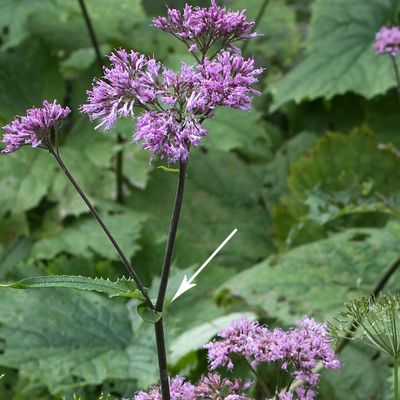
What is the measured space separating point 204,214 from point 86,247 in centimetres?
76

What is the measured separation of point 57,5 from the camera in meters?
3.89

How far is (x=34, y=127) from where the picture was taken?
1279mm

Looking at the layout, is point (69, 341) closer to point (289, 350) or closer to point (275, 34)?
point (289, 350)

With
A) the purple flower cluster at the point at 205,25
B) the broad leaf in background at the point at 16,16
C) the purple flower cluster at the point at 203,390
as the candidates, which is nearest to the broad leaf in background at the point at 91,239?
the broad leaf in background at the point at 16,16

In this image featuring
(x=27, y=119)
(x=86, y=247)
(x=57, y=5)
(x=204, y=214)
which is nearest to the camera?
(x=27, y=119)

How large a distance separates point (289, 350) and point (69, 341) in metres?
1.62

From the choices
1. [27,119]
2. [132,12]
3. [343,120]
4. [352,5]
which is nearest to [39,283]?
[27,119]

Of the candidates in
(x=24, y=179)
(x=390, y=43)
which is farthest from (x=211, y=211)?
(x=390, y=43)

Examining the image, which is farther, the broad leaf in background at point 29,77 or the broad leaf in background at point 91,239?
the broad leaf in background at point 29,77

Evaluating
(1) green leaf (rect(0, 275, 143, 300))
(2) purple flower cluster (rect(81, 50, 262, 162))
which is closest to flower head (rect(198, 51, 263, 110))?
(2) purple flower cluster (rect(81, 50, 262, 162))

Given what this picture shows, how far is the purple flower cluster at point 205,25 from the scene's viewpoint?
1.32m

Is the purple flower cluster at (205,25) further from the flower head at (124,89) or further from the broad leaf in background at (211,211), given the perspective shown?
the broad leaf in background at (211,211)

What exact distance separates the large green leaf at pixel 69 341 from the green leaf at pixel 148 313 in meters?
1.32

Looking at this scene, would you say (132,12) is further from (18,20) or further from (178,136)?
(178,136)
